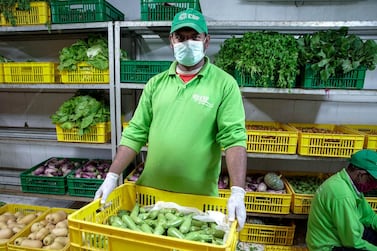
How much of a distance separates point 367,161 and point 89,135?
234cm

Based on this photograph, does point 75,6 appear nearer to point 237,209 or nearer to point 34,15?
point 34,15

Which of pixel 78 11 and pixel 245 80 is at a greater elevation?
pixel 78 11

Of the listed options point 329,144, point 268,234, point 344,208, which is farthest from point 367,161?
point 268,234

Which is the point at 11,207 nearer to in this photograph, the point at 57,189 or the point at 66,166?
the point at 57,189

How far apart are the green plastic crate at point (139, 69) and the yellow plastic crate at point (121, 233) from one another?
131 centimetres

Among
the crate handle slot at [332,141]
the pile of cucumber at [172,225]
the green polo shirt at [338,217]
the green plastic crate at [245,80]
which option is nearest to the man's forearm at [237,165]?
the pile of cucumber at [172,225]

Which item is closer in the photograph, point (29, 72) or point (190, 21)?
point (190, 21)

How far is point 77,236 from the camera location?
0.92 m

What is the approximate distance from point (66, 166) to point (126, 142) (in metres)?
1.76

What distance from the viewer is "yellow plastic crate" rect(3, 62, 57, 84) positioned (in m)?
2.51

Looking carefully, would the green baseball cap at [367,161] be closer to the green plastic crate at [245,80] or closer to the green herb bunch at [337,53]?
the green herb bunch at [337,53]

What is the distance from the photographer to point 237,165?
4.07 ft

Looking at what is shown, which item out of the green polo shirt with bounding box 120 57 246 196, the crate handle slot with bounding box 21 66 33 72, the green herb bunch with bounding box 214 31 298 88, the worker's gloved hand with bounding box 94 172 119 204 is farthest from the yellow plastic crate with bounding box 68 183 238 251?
the crate handle slot with bounding box 21 66 33 72

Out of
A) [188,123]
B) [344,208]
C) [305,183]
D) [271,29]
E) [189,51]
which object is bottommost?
[305,183]
